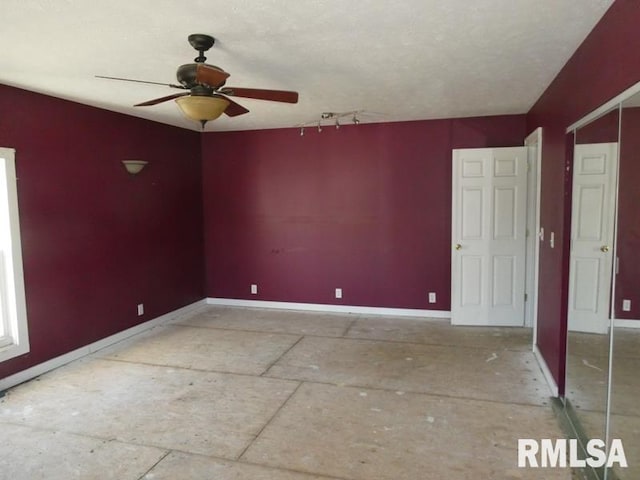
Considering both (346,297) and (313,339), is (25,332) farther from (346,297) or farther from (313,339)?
(346,297)

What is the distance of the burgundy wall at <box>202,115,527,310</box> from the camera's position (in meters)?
5.19

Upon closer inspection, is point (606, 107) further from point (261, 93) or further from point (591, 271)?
point (261, 93)

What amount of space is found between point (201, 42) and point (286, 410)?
7.92 feet

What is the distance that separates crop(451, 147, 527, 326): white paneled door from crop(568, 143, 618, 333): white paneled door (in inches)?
78.4

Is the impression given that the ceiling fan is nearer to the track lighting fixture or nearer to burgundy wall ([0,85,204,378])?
burgundy wall ([0,85,204,378])

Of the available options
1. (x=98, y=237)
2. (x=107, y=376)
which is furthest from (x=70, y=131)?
(x=107, y=376)

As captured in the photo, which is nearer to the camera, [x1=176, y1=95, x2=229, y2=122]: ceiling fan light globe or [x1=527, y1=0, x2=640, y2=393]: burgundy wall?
[x1=527, y1=0, x2=640, y2=393]: burgundy wall

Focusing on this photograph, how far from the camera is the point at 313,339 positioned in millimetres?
4594

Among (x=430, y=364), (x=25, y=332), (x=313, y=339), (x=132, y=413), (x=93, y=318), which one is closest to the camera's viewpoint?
(x=132, y=413)

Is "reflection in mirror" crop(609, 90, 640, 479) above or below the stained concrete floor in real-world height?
above

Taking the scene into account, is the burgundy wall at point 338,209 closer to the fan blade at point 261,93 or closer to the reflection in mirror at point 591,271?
the reflection in mirror at point 591,271

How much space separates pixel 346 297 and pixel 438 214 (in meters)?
1.54

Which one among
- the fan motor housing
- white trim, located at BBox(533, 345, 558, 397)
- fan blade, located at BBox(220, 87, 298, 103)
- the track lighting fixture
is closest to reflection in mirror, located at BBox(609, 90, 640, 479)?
white trim, located at BBox(533, 345, 558, 397)

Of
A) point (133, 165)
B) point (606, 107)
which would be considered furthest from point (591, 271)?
point (133, 165)
